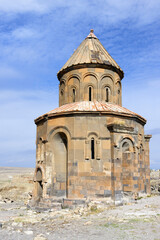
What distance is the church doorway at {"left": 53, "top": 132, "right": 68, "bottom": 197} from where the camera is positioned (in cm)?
1182

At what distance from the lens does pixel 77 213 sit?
9.52m

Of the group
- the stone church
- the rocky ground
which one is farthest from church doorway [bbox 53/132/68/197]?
the rocky ground

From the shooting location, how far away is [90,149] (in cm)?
1145

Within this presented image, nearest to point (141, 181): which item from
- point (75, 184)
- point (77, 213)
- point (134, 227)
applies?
point (75, 184)

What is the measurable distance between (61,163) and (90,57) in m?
6.44

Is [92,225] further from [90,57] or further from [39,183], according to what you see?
[90,57]

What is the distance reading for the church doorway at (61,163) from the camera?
38.8ft

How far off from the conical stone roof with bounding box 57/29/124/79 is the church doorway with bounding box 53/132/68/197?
15.0ft

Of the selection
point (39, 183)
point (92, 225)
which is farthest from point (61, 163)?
point (92, 225)

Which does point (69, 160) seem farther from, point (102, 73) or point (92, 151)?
point (102, 73)

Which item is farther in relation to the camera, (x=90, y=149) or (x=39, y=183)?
(x=39, y=183)

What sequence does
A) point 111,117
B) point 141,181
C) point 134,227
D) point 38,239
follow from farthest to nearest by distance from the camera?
point 141,181 → point 111,117 → point 134,227 → point 38,239

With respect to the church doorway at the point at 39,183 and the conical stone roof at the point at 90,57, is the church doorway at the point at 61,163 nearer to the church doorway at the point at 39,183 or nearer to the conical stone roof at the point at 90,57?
the church doorway at the point at 39,183

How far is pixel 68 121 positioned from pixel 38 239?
6367 millimetres
